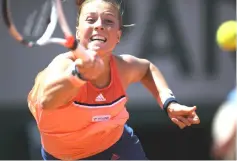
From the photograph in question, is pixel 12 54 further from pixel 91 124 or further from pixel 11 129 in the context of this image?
pixel 91 124

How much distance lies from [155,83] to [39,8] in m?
0.92

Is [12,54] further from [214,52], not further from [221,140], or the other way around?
[221,140]

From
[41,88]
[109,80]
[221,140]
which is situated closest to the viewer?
[221,140]

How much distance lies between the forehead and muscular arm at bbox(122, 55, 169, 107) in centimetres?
47

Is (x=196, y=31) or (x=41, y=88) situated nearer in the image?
(x=41, y=88)

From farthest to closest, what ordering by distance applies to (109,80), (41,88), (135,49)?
(135,49) < (109,80) < (41,88)

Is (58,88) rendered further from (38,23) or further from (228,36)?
(228,36)

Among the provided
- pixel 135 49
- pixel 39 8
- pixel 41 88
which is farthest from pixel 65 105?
pixel 135 49

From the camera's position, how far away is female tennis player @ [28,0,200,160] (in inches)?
180

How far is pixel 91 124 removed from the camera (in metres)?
4.73

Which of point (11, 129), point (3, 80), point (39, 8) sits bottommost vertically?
point (11, 129)

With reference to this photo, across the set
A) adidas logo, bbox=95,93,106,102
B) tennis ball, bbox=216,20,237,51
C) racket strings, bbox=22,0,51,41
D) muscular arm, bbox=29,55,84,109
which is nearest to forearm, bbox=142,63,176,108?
adidas logo, bbox=95,93,106,102

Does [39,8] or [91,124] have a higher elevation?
[39,8]

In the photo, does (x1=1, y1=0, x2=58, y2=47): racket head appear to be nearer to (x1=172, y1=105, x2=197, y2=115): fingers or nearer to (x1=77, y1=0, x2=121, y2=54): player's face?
(x1=77, y1=0, x2=121, y2=54): player's face
